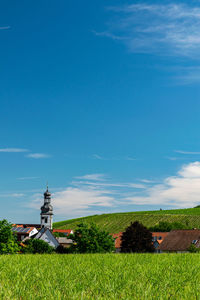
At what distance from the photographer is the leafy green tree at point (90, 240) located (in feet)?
166

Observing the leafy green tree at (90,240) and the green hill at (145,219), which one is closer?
the leafy green tree at (90,240)

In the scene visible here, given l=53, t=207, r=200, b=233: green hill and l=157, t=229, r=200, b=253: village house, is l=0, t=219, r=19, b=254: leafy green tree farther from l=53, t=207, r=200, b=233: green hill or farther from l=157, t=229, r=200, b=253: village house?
l=53, t=207, r=200, b=233: green hill

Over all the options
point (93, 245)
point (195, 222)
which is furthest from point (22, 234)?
point (93, 245)

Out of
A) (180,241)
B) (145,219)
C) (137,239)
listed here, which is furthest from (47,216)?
(137,239)

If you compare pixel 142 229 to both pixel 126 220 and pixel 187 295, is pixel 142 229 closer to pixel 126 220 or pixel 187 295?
pixel 187 295

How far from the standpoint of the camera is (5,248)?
57.6 metres

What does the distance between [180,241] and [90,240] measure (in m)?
39.3

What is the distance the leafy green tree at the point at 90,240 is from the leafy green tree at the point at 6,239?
12754 mm

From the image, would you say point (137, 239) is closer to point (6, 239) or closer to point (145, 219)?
point (6, 239)

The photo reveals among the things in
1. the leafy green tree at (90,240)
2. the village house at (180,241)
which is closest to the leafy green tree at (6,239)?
the leafy green tree at (90,240)

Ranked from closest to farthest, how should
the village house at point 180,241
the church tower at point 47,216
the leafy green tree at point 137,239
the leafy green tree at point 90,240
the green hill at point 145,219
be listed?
the leafy green tree at point 90,240, the leafy green tree at point 137,239, the village house at point 180,241, the green hill at point 145,219, the church tower at point 47,216

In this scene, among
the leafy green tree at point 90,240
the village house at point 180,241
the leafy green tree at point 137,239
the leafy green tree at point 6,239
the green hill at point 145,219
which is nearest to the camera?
the leafy green tree at point 90,240

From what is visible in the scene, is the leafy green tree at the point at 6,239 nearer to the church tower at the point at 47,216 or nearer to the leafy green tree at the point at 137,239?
the leafy green tree at the point at 137,239

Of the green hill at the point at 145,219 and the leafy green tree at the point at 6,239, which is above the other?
the green hill at the point at 145,219
